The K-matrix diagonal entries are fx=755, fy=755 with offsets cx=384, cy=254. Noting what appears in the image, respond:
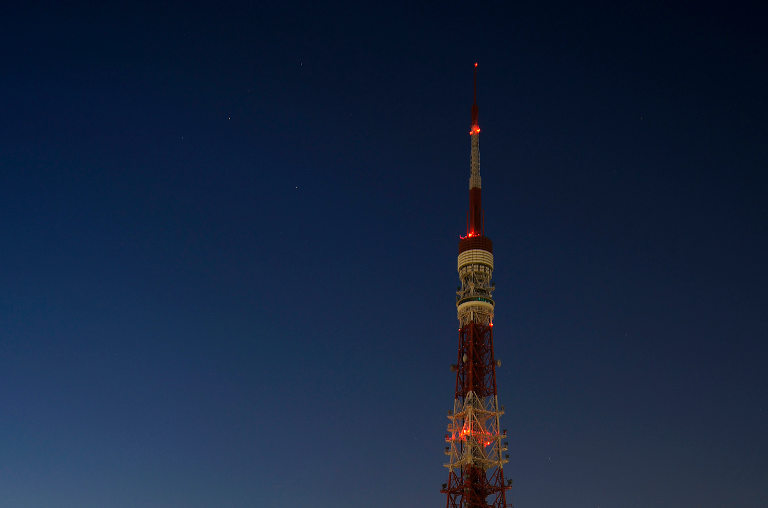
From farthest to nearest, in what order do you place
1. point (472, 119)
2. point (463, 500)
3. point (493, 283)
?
point (472, 119)
point (493, 283)
point (463, 500)

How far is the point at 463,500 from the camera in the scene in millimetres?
110812

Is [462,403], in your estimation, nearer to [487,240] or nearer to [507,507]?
[507,507]

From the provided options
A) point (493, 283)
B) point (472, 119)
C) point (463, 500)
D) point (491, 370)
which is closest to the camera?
point (463, 500)

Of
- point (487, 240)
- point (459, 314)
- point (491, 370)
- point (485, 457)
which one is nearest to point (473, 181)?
point (487, 240)

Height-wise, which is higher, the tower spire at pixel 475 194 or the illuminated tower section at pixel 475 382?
the tower spire at pixel 475 194

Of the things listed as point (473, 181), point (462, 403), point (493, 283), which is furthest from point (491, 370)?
point (473, 181)

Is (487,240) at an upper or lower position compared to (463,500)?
upper

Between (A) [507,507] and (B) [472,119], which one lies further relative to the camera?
(B) [472,119]

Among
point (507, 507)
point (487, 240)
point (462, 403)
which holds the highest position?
point (487, 240)

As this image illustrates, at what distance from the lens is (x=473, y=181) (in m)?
132

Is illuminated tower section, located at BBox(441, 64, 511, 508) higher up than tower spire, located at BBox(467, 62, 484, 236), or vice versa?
tower spire, located at BBox(467, 62, 484, 236)

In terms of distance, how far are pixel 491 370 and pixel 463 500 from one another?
20077 millimetres

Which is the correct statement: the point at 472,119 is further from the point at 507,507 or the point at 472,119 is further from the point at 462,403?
the point at 507,507

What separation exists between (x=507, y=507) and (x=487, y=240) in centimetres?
4277
